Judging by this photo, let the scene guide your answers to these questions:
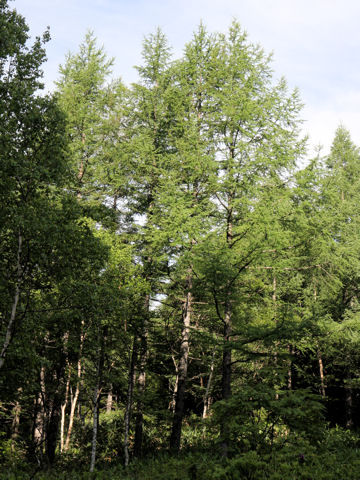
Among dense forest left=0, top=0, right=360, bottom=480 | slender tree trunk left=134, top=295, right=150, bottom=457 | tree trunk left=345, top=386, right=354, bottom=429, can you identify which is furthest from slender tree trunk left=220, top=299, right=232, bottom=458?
tree trunk left=345, top=386, right=354, bottom=429

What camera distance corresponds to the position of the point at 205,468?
342 inches

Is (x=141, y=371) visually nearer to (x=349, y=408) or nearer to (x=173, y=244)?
(x=173, y=244)

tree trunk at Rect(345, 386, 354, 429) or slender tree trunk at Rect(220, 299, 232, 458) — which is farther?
tree trunk at Rect(345, 386, 354, 429)

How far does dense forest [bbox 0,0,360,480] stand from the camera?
321 inches

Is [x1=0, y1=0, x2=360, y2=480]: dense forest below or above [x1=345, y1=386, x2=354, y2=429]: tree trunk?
above

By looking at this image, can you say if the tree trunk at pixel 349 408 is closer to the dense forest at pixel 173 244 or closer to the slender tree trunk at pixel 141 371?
the dense forest at pixel 173 244

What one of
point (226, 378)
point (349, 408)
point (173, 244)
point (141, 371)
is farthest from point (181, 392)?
point (349, 408)

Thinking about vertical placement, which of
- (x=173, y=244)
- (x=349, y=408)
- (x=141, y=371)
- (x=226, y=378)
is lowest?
(x=349, y=408)

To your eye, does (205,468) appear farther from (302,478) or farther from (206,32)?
(206,32)

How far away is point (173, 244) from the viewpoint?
968 centimetres

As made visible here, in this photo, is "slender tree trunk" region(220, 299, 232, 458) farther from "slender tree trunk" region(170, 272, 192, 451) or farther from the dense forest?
"slender tree trunk" region(170, 272, 192, 451)

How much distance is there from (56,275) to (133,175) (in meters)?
7.43

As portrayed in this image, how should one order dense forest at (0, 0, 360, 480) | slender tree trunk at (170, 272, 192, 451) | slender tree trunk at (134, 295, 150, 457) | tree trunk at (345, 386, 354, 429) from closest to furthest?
1. dense forest at (0, 0, 360, 480)
2. slender tree trunk at (170, 272, 192, 451)
3. slender tree trunk at (134, 295, 150, 457)
4. tree trunk at (345, 386, 354, 429)

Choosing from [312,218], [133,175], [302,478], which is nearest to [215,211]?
[312,218]
